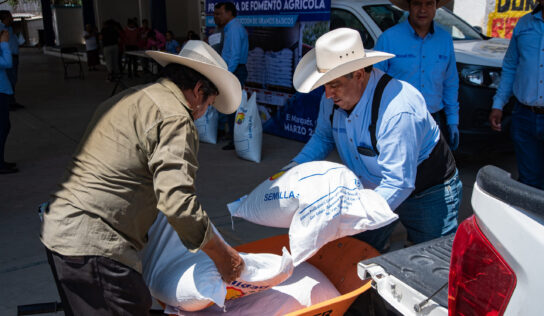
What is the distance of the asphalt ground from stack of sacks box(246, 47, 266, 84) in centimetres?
88

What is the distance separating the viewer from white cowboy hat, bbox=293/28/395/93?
7.30 feet

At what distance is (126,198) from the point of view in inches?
69.4

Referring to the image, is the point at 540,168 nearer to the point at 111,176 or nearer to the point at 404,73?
the point at 404,73

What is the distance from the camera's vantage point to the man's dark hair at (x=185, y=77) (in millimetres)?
1875

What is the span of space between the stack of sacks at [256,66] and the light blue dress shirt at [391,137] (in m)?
4.72

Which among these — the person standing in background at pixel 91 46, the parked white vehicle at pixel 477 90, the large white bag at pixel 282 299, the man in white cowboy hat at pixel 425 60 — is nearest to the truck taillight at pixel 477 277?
the large white bag at pixel 282 299

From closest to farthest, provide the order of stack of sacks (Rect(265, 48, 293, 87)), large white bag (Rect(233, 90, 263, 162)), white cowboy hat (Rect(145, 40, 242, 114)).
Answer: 1. white cowboy hat (Rect(145, 40, 242, 114))
2. large white bag (Rect(233, 90, 263, 162))
3. stack of sacks (Rect(265, 48, 293, 87))

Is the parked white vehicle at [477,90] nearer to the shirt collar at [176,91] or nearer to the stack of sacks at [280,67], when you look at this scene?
the stack of sacks at [280,67]

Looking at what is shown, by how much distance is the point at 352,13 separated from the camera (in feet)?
19.5

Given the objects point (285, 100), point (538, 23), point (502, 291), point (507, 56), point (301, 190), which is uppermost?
point (538, 23)

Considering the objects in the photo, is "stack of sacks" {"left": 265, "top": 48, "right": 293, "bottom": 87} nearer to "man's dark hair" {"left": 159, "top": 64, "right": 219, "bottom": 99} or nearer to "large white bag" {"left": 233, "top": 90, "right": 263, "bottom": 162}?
"large white bag" {"left": 233, "top": 90, "right": 263, "bottom": 162}

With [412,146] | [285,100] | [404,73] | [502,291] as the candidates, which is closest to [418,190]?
[412,146]

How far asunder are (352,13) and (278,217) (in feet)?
13.9

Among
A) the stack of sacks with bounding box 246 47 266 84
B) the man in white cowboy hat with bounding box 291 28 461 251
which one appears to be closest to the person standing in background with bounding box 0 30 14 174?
the stack of sacks with bounding box 246 47 266 84
